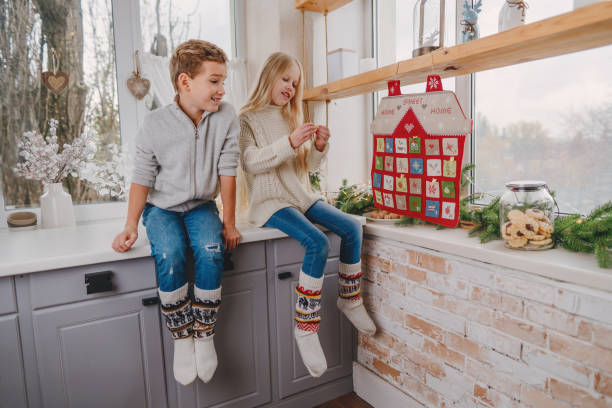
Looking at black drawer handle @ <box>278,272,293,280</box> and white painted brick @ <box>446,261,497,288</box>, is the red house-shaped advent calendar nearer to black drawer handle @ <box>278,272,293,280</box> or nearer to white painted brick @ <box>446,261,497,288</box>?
white painted brick @ <box>446,261,497,288</box>

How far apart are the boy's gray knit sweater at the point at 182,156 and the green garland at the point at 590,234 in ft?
3.54

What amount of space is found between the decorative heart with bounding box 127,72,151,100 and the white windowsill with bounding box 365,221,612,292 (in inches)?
53.4

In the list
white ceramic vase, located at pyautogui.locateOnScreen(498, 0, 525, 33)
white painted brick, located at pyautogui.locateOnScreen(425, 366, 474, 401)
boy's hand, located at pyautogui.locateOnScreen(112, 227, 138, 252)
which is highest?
white ceramic vase, located at pyautogui.locateOnScreen(498, 0, 525, 33)

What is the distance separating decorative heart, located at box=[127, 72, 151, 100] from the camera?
199cm

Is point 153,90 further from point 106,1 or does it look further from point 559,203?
point 559,203

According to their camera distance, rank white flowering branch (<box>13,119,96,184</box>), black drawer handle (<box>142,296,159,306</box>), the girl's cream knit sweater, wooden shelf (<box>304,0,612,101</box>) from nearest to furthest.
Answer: wooden shelf (<box>304,0,612,101</box>), black drawer handle (<box>142,296,159,306</box>), the girl's cream knit sweater, white flowering branch (<box>13,119,96,184</box>)

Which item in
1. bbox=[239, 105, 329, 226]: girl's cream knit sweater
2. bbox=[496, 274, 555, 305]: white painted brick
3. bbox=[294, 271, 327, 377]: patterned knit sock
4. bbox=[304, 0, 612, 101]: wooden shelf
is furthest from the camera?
bbox=[239, 105, 329, 226]: girl's cream knit sweater

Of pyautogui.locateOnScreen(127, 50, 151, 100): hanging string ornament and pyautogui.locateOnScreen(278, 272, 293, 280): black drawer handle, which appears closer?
pyautogui.locateOnScreen(278, 272, 293, 280): black drawer handle

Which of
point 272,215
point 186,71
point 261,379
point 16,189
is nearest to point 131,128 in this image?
point 16,189

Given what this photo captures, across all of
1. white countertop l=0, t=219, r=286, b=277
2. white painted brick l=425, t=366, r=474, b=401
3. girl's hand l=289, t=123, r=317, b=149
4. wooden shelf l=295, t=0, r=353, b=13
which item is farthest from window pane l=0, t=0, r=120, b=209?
white painted brick l=425, t=366, r=474, b=401

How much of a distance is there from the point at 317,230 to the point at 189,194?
0.47 meters

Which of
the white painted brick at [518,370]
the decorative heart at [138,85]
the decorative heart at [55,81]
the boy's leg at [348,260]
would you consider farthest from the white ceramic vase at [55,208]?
the white painted brick at [518,370]

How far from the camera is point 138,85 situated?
2002mm

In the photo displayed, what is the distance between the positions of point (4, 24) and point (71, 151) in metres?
0.60
